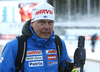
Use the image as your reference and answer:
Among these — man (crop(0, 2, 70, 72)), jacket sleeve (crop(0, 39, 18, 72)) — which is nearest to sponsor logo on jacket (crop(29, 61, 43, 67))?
man (crop(0, 2, 70, 72))

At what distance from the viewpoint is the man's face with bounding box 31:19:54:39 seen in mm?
1536

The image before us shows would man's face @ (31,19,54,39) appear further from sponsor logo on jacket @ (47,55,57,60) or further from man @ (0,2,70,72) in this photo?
sponsor logo on jacket @ (47,55,57,60)

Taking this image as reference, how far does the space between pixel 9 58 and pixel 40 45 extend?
0.99 feet

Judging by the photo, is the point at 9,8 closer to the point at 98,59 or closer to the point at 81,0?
the point at 81,0

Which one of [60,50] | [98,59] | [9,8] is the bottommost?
[98,59]

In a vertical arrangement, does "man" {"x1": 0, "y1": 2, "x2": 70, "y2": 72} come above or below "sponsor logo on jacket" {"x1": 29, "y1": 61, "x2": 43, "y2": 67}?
above

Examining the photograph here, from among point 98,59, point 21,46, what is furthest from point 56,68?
point 98,59

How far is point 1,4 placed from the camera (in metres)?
18.1

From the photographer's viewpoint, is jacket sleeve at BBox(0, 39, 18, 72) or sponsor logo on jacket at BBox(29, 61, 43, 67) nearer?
jacket sleeve at BBox(0, 39, 18, 72)

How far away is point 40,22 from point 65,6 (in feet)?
67.0

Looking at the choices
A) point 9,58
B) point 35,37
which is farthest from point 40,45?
point 9,58

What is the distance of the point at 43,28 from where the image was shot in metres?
1.54

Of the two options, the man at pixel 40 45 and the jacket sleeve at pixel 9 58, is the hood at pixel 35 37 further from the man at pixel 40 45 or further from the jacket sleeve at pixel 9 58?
the jacket sleeve at pixel 9 58

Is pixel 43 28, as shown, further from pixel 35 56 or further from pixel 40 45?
pixel 35 56
